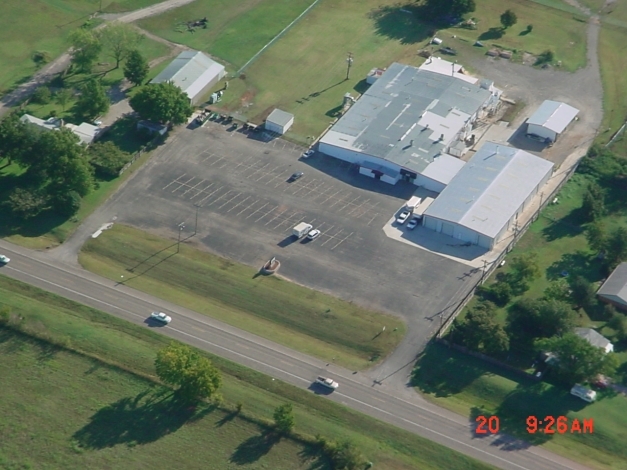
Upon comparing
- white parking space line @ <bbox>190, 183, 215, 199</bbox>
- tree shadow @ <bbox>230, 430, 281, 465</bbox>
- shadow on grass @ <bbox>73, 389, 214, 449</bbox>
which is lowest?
tree shadow @ <bbox>230, 430, 281, 465</bbox>

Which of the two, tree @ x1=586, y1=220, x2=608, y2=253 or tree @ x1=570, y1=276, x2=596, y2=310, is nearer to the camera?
tree @ x1=570, y1=276, x2=596, y2=310

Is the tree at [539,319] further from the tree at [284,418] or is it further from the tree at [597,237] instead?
the tree at [284,418]

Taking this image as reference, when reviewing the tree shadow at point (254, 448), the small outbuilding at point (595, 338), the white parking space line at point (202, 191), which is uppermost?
the white parking space line at point (202, 191)

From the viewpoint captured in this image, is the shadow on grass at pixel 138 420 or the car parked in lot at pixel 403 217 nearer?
the shadow on grass at pixel 138 420

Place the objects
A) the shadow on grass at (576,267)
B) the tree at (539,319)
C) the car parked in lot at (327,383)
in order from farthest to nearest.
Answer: the shadow on grass at (576,267) → the tree at (539,319) → the car parked in lot at (327,383)

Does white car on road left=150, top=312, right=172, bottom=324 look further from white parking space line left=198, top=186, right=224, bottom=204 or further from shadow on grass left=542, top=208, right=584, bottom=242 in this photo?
shadow on grass left=542, top=208, right=584, bottom=242

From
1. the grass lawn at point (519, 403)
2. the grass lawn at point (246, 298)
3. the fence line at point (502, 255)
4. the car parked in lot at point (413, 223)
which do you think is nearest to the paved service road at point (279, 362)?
the grass lawn at point (246, 298)
